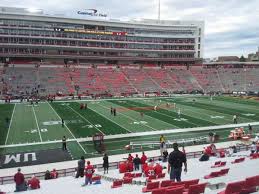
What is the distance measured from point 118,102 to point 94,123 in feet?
65.2

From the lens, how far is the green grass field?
25844mm

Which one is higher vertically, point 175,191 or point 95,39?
point 95,39

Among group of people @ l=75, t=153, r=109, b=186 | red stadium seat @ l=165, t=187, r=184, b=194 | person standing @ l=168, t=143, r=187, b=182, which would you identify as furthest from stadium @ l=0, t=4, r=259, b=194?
person standing @ l=168, t=143, r=187, b=182

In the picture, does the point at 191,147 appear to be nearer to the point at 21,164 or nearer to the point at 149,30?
the point at 21,164

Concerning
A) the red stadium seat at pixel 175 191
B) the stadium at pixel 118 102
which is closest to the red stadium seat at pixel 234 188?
the stadium at pixel 118 102

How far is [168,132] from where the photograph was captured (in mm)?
29641

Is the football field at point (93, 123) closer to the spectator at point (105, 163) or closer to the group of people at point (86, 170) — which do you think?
the spectator at point (105, 163)

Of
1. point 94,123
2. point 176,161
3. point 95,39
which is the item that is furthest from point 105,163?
point 95,39

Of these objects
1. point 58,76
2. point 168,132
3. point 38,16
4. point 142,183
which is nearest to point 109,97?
point 58,76

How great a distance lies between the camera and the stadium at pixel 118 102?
15828 millimetres

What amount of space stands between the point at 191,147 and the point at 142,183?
43.5ft

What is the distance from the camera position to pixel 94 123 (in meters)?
33.5

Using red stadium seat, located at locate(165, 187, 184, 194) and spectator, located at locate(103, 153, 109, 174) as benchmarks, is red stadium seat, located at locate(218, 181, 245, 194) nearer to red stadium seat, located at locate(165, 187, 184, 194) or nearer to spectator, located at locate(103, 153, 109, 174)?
red stadium seat, located at locate(165, 187, 184, 194)

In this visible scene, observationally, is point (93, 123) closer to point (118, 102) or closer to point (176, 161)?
point (118, 102)
